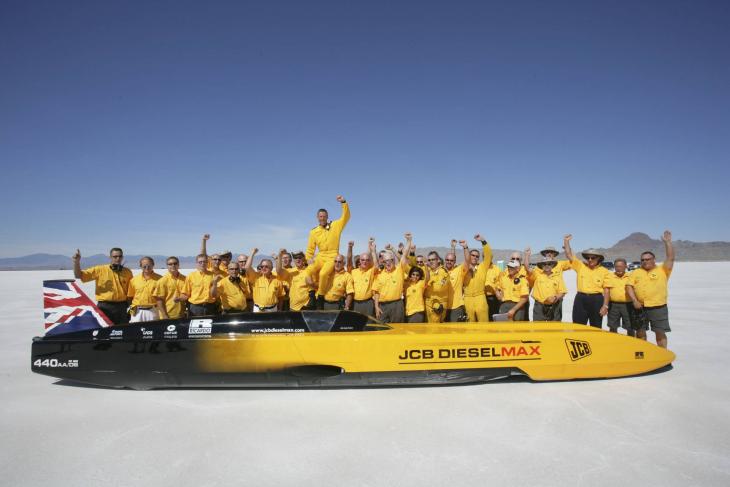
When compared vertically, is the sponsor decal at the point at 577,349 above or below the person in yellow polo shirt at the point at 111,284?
below

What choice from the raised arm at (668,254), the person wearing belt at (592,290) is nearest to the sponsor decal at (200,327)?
the person wearing belt at (592,290)

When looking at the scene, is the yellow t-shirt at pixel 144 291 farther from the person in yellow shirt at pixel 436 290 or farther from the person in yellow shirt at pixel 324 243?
the person in yellow shirt at pixel 436 290

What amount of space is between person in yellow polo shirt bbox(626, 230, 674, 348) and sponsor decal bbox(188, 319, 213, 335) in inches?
265

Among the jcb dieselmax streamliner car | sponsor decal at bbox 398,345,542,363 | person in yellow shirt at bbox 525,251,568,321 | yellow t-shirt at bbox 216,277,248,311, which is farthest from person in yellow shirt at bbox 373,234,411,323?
person in yellow shirt at bbox 525,251,568,321

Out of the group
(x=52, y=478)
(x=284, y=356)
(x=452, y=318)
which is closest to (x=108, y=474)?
(x=52, y=478)

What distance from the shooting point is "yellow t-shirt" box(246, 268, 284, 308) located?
6.91 m

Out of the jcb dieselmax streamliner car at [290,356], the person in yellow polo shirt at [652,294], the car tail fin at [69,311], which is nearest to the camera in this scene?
the jcb dieselmax streamliner car at [290,356]

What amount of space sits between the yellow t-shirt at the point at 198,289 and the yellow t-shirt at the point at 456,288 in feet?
14.0

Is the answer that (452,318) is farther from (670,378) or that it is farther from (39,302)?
(39,302)

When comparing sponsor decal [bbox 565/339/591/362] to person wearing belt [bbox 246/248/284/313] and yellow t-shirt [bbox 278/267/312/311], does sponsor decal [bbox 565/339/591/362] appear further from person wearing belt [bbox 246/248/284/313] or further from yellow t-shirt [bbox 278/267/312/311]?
person wearing belt [bbox 246/248/284/313]

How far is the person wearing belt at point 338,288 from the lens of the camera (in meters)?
7.29

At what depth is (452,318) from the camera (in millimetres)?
7184

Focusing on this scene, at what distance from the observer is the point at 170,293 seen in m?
6.96

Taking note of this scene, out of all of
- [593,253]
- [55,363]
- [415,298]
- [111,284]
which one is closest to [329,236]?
[415,298]
